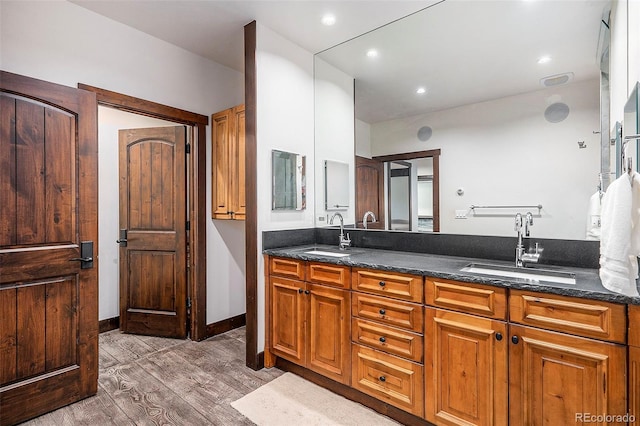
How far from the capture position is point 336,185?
3.16 m

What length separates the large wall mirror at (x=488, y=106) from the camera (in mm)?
1938

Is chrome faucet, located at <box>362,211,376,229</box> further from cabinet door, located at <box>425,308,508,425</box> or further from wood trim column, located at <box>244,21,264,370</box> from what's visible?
cabinet door, located at <box>425,308,508,425</box>

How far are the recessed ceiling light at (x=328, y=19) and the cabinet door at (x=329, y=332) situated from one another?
6.91ft

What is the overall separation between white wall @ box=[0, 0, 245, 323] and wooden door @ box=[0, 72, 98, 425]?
0.29 m

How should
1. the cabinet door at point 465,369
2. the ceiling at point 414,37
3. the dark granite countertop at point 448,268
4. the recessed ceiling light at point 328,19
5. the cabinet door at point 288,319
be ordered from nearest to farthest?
the dark granite countertop at point 448,268
the cabinet door at point 465,369
the ceiling at point 414,37
the cabinet door at point 288,319
the recessed ceiling light at point 328,19

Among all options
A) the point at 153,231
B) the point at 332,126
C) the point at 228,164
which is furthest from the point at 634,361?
the point at 153,231

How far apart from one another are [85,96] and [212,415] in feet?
7.66

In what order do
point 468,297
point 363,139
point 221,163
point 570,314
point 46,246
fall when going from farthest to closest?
point 221,163 < point 363,139 < point 46,246 < point 468,297 < point 570,314

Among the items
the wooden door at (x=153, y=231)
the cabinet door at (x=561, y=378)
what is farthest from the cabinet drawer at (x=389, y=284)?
the wooden door at (x=153, y=231)

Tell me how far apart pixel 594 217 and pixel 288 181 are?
218 centimetres

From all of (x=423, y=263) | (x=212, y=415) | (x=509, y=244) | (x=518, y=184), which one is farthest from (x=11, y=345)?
(x=518, y=184)

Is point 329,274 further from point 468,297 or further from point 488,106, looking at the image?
point 488,106

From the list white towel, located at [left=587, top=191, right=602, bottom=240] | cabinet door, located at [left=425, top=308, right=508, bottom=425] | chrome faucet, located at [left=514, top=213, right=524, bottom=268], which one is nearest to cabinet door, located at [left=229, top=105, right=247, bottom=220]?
cabinet door, located at [left=425, top=308, right=508, bottom=425]

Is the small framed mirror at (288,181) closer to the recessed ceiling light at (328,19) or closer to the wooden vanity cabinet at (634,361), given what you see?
the recessed ceiling light at (328,19)
